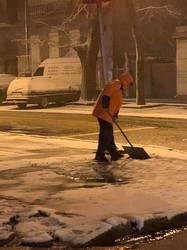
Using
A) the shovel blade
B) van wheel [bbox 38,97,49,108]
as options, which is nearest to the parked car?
van wheel [bbox 38,97,49,108]

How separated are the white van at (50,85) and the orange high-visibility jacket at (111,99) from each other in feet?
56.5

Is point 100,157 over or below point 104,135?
below

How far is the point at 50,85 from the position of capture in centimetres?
2962

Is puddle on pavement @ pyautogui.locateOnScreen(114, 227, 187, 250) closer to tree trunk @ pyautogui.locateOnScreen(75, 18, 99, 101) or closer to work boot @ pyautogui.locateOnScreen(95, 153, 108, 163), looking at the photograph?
work boot @ pyautogui.locateOnScreen(95, 153, 108, 163)

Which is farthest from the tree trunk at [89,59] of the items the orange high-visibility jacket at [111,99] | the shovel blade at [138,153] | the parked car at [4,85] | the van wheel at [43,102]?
the orange high-visibility jacket at [111,99]

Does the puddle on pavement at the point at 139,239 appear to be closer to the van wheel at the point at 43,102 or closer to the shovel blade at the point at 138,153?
the shovel blade at the point at 138,153

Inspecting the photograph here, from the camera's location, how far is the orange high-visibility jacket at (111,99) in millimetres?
11203

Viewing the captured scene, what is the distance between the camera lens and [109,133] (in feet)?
37.7

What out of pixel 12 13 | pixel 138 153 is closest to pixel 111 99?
pixel 138 153

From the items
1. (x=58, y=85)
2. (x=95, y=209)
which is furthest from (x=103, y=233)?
(x=58, y=85)

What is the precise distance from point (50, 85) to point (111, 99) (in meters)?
18.5

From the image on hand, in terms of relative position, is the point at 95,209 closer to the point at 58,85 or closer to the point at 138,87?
the point at 138,87

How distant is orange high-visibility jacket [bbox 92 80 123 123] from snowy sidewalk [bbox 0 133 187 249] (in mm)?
870

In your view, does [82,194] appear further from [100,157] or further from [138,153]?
[138,153]
